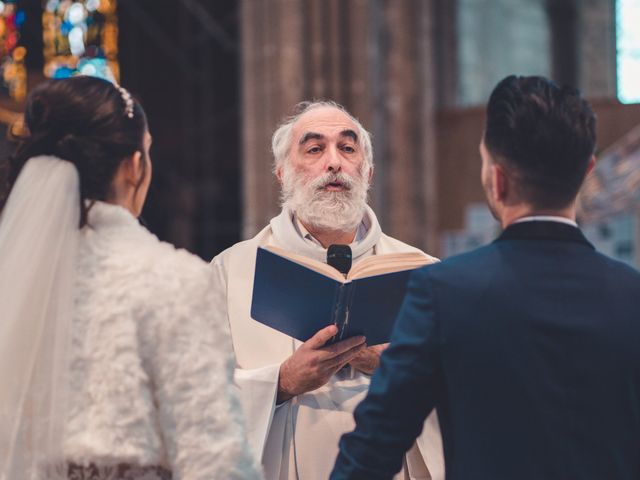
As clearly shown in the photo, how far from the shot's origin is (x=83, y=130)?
2.16 meters

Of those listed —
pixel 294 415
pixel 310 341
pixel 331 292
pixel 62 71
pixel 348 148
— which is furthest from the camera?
pixel 62 71

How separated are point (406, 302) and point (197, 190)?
989cm

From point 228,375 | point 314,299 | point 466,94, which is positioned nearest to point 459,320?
point 228,375

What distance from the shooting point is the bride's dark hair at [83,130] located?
215 cm

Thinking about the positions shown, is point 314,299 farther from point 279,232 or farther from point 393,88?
point 393,88

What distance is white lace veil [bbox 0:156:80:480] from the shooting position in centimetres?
206

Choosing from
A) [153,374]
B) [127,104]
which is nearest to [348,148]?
[127,104]

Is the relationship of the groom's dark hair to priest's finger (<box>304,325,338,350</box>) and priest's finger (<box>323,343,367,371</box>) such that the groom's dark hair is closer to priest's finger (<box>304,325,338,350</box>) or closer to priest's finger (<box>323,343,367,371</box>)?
priest's finger (<box>304,325,338,350</box>)

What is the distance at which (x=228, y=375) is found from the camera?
2127mm

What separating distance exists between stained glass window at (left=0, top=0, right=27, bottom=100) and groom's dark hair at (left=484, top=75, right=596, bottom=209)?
975 centimetres

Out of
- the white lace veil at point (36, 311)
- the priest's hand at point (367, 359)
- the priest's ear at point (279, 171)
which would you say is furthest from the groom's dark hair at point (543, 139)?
the priest's ear at point (279, 171)

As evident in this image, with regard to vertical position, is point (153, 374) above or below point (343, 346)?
above

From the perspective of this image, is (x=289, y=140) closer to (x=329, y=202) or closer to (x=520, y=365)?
(x=329, y=202)

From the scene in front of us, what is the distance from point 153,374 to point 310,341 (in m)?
0.76
